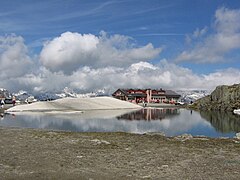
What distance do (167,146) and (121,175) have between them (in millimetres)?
9974

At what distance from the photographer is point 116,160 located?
1861 centimetres

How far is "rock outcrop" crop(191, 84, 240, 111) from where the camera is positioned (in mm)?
110125

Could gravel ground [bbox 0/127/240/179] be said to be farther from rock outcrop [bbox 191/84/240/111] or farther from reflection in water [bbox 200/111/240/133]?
rock outcrop [bbox 191/84/240/111]

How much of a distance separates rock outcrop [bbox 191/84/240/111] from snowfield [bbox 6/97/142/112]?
1287 inches

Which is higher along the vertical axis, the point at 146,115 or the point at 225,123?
the point at 146,115

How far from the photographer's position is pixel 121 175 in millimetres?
15125

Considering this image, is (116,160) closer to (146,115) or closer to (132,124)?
(132,124)

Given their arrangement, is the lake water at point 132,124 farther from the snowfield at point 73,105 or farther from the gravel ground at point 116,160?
the snowfield at point 73,105

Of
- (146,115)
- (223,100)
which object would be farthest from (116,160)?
(223,100)

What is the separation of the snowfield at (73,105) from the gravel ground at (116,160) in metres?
71.4

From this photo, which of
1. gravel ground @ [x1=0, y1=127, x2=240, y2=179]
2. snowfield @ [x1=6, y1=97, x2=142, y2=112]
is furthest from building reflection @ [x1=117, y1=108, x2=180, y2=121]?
gravel ground @ [x1=0, y1=127, x2=240, y2=179]

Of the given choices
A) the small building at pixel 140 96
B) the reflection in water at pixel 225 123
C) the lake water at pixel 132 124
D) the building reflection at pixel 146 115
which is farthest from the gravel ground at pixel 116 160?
the small building at pixel 140 96

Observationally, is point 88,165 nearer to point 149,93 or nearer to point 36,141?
point 36,141

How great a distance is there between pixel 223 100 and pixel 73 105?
58.2 metres
